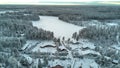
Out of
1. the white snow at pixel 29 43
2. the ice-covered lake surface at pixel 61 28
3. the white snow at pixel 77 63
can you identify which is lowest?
the ice-covered lake surface at pixel 61 28

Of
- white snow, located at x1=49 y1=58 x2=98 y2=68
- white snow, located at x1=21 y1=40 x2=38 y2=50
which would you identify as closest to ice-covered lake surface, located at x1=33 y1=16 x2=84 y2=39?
A: white snow, located at x1=21 y1=40 x2=38 y2=50

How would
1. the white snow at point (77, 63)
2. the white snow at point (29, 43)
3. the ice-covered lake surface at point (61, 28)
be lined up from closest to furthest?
the white snow at point (77, 63)
the white snow at point (29, 43)
the ice-covered lake surface at point (61, 28)

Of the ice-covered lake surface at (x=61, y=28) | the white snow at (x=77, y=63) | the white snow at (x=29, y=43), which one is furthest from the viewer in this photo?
the ice-covered lake surface at (x=61, y=28)

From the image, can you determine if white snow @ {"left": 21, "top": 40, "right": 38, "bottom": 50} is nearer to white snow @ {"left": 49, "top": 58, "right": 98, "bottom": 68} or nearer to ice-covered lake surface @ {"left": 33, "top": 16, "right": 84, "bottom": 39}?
ice-covered lake surface @ {"left": 33, "top": 16, "right": 84, "bottom": 39}

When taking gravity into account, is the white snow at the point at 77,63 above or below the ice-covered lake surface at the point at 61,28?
above

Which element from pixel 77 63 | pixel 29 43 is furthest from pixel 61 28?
pixel 77 63

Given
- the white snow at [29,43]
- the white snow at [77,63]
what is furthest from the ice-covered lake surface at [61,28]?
the white snow at [77,63]

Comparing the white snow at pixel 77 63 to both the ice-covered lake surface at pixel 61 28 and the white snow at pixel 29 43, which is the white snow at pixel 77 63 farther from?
the ice-covered lake surface at pixel 61 28

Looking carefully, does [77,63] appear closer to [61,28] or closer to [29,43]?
[29,43]

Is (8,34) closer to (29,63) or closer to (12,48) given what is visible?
(12,48)

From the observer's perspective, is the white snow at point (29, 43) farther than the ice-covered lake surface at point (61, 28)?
Answer: No

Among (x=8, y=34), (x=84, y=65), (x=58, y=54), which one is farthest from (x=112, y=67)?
(x=8, y=34)
